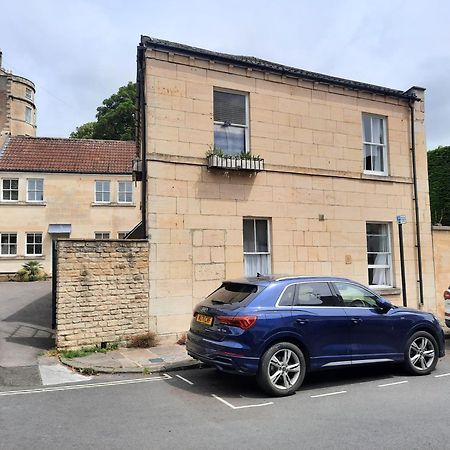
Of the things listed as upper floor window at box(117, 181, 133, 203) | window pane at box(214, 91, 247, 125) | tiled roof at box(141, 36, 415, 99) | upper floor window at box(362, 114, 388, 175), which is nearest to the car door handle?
window pane at box(214, 91, 247, 125)

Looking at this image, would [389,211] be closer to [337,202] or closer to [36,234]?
[337,202]

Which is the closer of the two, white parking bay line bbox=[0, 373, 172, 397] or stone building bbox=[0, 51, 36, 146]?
white parking bay line bbox=[0, 373, 172, 397]

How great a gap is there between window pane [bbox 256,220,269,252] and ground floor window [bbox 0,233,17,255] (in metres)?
19.7

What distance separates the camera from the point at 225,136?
446 inches

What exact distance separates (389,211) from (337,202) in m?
1.93

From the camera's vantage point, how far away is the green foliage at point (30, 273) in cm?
2469

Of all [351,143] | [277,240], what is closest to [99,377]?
[277,240]

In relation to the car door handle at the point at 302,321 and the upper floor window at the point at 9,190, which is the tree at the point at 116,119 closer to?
the upper floor window at the point at 9,190

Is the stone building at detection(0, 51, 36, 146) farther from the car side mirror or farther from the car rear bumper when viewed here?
the car side mirror

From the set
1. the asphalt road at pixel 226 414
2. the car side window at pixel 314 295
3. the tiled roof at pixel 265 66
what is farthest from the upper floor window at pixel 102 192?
the car side window at pixel 314 295

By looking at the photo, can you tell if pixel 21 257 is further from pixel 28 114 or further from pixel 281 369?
pixel 281 369

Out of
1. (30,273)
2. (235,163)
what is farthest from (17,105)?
(235,163)

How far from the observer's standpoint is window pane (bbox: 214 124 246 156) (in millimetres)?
11250

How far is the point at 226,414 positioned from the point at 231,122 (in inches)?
305
